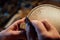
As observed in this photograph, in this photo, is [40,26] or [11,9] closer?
[40,26]

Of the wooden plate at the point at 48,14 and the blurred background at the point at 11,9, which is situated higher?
the blurred background at the point at 11,9

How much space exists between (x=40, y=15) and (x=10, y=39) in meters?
0.13

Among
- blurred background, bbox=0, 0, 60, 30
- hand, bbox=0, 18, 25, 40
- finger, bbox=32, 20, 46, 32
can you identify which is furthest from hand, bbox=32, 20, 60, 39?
blurred background, bbox=0, 0, 60, 30

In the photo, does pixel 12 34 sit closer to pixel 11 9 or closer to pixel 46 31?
pixel 46 31

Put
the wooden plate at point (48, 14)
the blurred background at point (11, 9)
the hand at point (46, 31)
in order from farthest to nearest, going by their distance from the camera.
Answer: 1. the blurred background at point (11, 9)
2. the wooden plate at point (48, 14)
3. the hand at point (46, 31)

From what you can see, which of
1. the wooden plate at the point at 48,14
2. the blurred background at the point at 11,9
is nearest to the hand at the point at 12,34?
the wooden plate at the point at 48,14

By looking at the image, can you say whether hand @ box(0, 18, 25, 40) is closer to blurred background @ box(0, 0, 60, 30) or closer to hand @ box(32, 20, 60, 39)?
hand @ box(32, 20, 60, 39)

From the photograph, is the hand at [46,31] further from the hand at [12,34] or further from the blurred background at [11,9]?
the blurred background at [11,9]

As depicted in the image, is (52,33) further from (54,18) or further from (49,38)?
(54,18)

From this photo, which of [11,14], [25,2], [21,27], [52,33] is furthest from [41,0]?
[52,33]

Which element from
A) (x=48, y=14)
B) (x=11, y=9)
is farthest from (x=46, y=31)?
(x=11, y=9)

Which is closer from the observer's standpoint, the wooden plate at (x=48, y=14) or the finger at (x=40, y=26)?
the finger at (x=40, y=26)

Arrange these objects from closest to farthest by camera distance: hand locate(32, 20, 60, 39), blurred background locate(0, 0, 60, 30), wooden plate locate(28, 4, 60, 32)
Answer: hand locate(32, 20, 60, 39)
wooden plate locate(28, 4, 60, 32)
blurred background locate(0, 0, 60, 30)

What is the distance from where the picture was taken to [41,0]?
5.86ft
